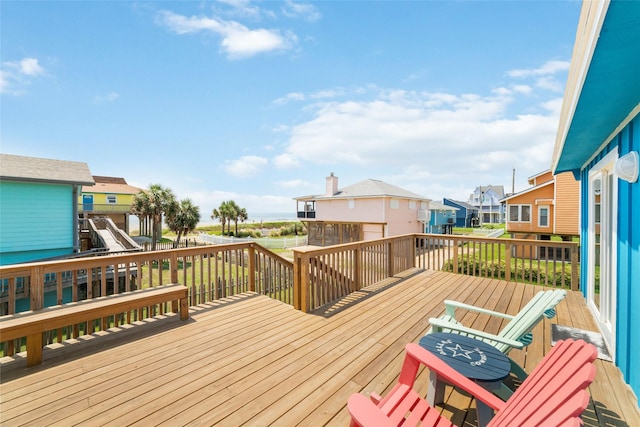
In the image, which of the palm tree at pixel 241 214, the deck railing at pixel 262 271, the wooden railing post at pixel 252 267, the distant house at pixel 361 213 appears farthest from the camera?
the palm tree at pixel 241 214

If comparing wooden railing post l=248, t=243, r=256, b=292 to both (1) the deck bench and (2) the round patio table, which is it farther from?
(2) the round patio table

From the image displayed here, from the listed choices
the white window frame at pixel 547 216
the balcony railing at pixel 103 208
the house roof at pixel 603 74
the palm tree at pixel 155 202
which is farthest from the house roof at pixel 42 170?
the white window frame at pixel 547 216

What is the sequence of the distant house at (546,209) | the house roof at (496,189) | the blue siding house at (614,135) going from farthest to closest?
the house roof at (496,189), the distant house at (546,209), the blue siding house at (614,135)

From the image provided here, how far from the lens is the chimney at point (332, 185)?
2444 centimetres

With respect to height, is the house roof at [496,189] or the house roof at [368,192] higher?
the house roof at [496,189]

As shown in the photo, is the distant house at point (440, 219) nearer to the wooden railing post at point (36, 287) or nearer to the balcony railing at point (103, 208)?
the wooden railing post at point (36, 287)

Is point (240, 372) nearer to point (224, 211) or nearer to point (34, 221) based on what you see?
point (34, 221)

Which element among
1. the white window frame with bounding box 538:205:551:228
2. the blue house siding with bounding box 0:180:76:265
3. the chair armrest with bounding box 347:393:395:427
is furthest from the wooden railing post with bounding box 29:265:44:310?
the white window frame with bounding box 538:205:551:228

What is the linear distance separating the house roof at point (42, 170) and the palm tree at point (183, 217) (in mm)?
11001

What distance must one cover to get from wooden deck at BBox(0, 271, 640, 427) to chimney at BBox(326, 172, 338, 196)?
66.5 feet

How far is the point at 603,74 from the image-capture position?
1748 mm

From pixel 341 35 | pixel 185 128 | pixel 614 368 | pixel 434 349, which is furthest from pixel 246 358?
pixel 185 128

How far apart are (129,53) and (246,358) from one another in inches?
372

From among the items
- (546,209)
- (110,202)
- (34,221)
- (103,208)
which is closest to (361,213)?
(546,209)
